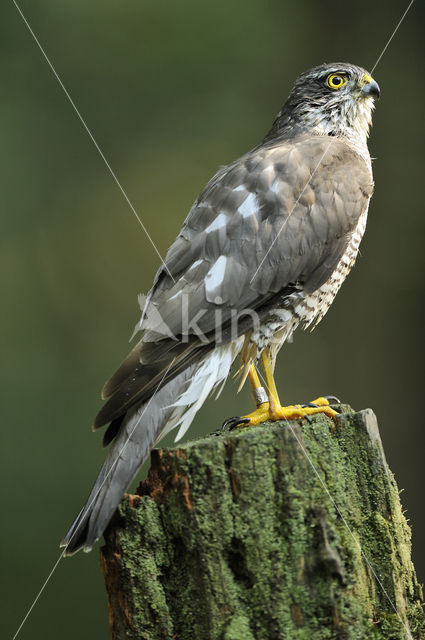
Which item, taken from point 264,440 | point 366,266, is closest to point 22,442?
point 366,266

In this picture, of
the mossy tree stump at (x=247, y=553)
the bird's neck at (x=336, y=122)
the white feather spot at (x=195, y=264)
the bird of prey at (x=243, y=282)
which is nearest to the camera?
the mossy tree stump at (x=247, y=553)

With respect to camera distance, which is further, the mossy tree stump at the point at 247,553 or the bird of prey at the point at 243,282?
the bird of prey at the point at 243,282

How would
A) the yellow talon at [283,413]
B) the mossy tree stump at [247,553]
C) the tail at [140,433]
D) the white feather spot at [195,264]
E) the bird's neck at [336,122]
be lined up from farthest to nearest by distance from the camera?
the bird's neck at [336,122], the white feather spot at [195,264], the yellow talon at [283,413], the tail at [140,433], the mossy tree stump at [247,553]

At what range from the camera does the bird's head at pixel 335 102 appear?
126 inches

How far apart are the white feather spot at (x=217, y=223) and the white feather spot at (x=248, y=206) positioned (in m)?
0.07

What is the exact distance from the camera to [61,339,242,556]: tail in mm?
2066

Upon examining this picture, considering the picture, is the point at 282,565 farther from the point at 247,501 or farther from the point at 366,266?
the point at 366,266

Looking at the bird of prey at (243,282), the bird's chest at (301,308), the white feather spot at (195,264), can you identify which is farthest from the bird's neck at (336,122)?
the white feather spot at (195,264)

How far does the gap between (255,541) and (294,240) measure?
1160mm

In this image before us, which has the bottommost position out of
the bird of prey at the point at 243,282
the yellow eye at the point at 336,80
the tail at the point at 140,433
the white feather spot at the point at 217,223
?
the tail at the point at 140,433

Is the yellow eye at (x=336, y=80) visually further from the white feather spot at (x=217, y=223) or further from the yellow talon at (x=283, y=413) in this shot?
the yellow talon at (x=283, y=413)

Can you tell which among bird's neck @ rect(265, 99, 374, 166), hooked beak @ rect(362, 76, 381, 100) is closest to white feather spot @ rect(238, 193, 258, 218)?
bird's neck @ rect(265, 99, 374, 166)

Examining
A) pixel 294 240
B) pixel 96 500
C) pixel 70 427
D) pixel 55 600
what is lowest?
pixel 55 600

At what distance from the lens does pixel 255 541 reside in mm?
1942
